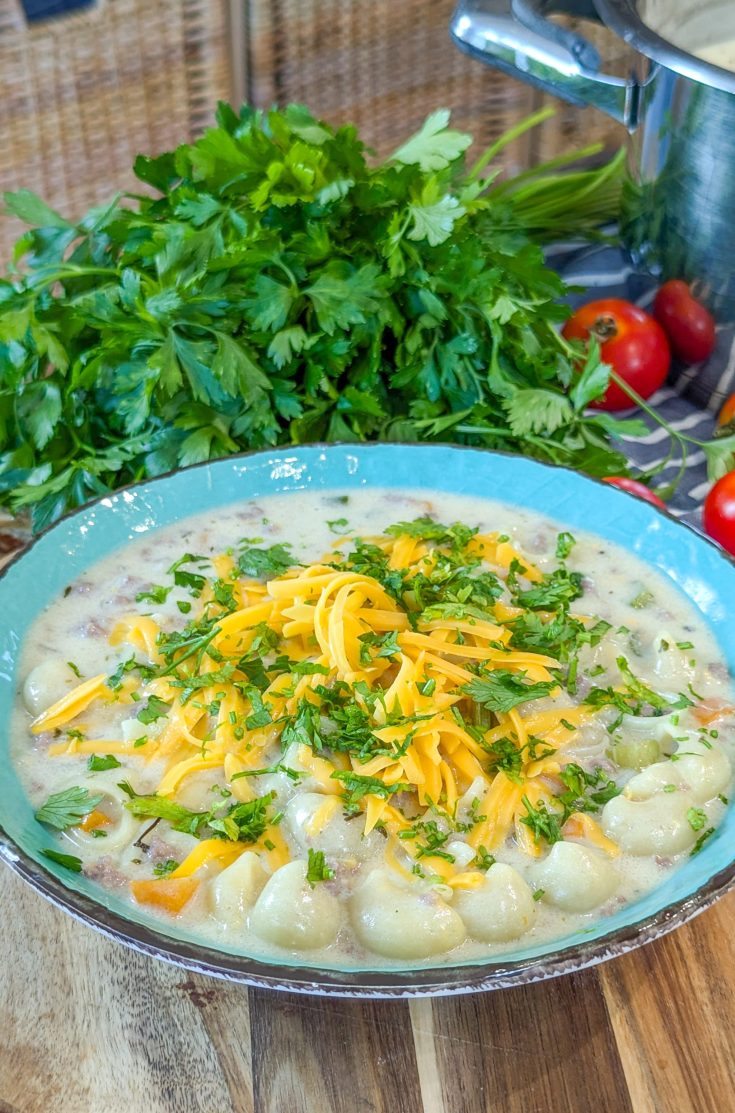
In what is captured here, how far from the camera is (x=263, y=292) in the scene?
2361mm

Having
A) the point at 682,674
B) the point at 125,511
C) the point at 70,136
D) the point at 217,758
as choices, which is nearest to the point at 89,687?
the point at 217,758

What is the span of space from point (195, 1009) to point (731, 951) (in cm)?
73

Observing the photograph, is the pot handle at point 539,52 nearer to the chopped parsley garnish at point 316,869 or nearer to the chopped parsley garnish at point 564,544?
the chopped parsley garnish at point 564,544

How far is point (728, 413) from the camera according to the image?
2.78 metres

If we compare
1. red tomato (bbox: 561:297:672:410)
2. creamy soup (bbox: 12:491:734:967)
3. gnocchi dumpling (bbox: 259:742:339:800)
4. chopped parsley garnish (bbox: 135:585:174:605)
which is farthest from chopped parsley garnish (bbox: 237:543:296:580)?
red tomato (bbox: 561:297:672:410)

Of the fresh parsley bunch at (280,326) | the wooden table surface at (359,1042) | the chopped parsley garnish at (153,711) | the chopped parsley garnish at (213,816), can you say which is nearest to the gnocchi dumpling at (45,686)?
the chopped parsley garnish at (153,711)

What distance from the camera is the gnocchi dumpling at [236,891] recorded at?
1513 mm

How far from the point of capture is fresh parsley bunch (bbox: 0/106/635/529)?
2371 mm

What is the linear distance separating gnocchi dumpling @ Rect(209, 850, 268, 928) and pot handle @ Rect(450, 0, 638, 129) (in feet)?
5.85

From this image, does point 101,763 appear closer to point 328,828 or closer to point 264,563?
point 328,828

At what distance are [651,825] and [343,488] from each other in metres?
1.00

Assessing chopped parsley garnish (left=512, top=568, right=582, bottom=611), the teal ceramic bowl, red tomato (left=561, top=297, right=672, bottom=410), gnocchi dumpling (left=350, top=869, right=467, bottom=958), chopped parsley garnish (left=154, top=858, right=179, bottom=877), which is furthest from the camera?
red tomato (left=561, top=297, right=672, bottom=410)

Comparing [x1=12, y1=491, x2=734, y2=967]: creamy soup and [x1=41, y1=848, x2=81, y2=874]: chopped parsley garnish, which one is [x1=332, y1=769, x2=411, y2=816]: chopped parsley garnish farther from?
[x1=41, y1=848, x2=81, y2=874]: chopped parsley garnish

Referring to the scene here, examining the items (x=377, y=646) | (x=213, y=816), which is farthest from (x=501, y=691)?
(x=213, y=816)
